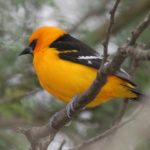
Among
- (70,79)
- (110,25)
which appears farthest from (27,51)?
(110,25)

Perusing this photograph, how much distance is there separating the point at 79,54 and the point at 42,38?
743mm

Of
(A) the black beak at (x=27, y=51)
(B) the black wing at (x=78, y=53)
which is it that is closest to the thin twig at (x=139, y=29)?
(B) the black wing at (x=78, y=53)

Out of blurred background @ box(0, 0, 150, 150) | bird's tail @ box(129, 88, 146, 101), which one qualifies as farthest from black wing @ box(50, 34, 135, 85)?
blurred background @ box(0, 0, 150, 150)

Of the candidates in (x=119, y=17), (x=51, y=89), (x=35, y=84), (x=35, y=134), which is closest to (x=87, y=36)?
(x=119, y=17)

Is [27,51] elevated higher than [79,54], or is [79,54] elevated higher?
[27,51]

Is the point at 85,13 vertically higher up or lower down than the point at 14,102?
higher up

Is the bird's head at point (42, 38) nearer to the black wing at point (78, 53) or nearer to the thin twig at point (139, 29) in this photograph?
the black wing at point (78, 53)

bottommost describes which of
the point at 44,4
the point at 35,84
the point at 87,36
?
the point at 35,84

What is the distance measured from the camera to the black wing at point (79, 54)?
16.1 ft

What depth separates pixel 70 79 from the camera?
4.98 m

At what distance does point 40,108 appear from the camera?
660 cm

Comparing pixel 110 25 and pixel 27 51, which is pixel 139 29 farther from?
pixel 27 51

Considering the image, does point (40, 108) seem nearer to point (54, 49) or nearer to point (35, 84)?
point (35, 84)

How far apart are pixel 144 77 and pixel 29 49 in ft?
4.55
